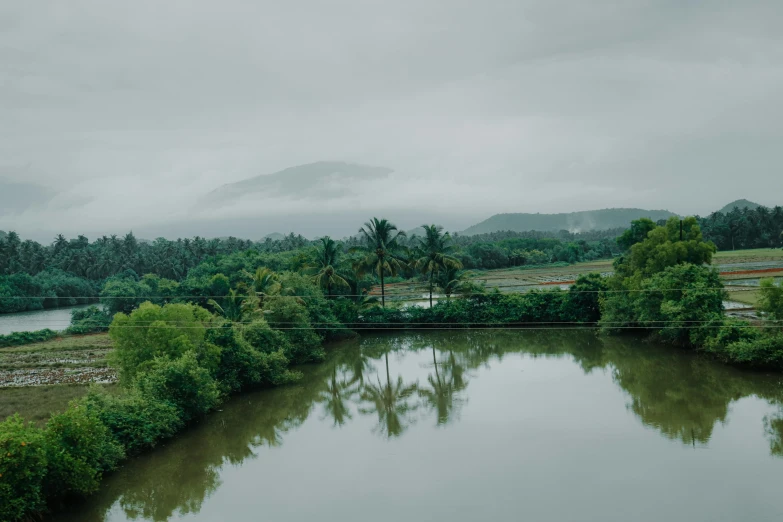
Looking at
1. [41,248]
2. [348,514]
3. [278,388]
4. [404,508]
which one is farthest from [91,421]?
[41,248]

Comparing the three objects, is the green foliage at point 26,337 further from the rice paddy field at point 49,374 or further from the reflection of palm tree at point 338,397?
the reflection of palm tree at point 338,397

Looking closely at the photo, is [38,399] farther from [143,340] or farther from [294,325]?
[294,325]

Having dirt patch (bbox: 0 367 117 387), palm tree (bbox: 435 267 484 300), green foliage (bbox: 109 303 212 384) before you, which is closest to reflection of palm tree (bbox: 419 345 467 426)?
green foliage (bbox: 109 303 212 384)

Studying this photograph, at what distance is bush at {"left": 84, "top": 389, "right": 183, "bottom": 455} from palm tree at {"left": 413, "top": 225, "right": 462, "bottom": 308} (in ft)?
54.7

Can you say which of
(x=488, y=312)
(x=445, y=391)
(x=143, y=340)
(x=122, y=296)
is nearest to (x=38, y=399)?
(x=143, y=340)

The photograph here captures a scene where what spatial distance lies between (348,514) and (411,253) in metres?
19.7

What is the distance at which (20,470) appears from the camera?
29.2 feet

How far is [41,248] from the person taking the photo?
5641cm

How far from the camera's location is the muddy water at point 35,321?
32.0m

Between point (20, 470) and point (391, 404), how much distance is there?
945 cm

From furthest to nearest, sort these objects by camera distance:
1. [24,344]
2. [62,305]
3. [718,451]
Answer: [62,305]
[24,344]
[718,451]

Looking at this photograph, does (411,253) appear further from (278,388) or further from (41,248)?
(41,248)

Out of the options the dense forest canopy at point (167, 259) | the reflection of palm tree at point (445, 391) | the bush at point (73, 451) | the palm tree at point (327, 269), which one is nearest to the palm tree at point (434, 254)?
the palm tree at point (327, 269)

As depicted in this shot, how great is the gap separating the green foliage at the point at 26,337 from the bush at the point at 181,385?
59.0ft
